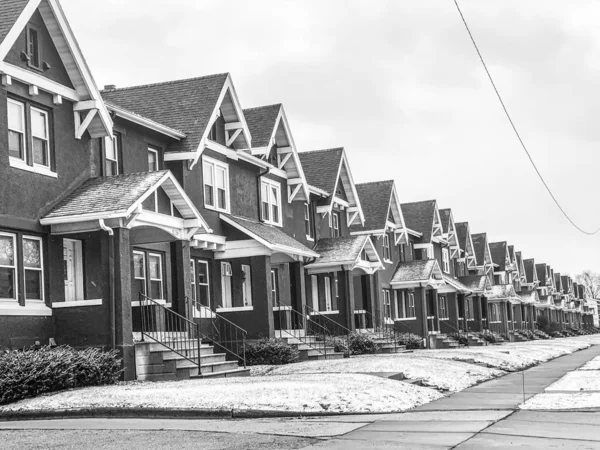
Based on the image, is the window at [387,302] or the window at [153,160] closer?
the window at [153,160]

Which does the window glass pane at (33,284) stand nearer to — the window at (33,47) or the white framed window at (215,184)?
the window at (33,47)

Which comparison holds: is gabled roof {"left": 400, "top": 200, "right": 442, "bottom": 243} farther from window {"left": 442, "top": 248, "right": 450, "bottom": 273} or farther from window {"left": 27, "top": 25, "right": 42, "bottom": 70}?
window {"left": 27, "top": 25, "right": 42, "bottom": 70}

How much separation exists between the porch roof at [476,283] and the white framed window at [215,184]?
3665 centimetres

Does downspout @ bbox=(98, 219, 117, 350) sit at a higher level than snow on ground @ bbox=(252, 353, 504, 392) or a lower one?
higher

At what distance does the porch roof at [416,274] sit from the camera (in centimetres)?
4853

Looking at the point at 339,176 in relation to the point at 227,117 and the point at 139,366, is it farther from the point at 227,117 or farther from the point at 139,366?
the point at 139,366

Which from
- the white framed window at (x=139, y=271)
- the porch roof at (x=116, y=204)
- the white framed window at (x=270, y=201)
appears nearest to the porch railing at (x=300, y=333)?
the white framed window at (x=270, y=201)

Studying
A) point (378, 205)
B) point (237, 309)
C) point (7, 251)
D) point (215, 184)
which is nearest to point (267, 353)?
point (237, 309)

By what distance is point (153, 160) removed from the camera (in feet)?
Answer: 87.0

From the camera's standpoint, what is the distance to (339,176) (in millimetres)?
41688

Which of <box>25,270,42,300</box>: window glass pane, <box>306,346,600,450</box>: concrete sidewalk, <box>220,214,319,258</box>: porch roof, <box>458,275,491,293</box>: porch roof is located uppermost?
<box>220,214,319,258</box>: porch roof

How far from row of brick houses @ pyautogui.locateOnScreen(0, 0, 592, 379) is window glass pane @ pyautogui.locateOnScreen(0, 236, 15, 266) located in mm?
33

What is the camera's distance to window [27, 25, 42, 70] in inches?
816

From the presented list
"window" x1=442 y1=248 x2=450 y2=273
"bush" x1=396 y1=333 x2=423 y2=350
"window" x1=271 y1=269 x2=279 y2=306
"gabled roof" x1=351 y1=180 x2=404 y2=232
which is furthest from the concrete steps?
"window" x1=442 y1=248 x2=450 y2=273
